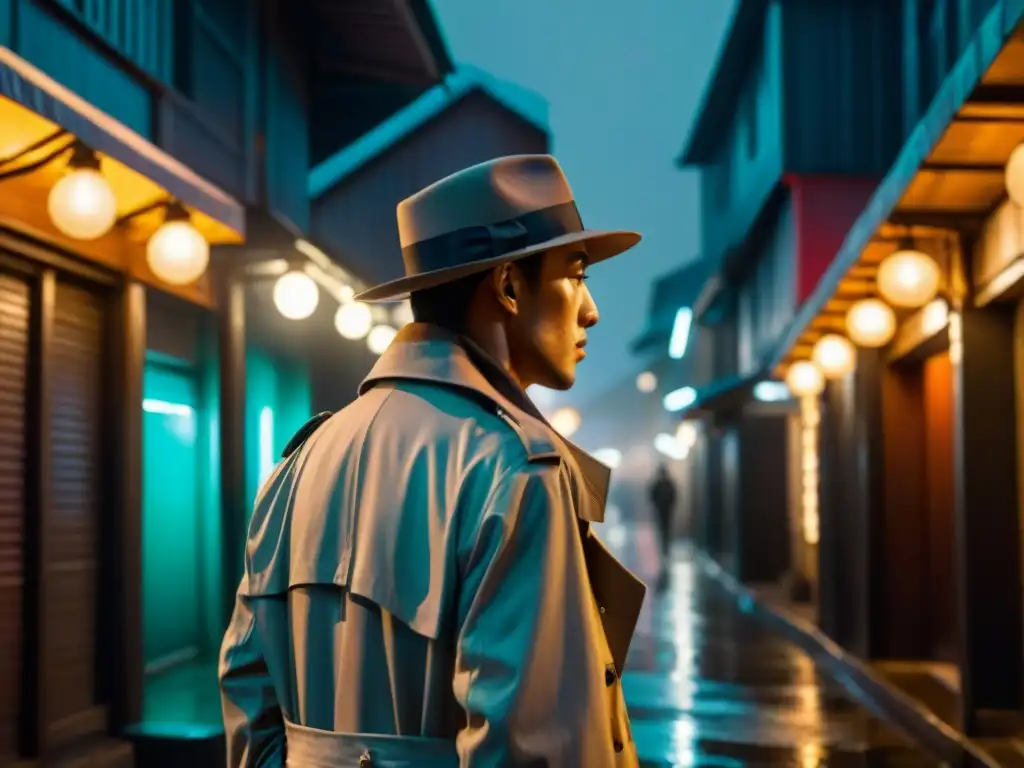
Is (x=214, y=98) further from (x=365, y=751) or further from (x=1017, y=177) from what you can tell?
(x=365, y=751)

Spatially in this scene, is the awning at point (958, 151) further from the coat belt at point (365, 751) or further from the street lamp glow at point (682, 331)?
the street lamp glow at point (682, 331)

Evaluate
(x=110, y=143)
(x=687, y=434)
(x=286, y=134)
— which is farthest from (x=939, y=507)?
(x=687, y=434)

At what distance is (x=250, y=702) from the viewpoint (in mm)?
2398

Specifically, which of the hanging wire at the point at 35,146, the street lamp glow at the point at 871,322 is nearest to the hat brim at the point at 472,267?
the hanging wire at the point at 35,146

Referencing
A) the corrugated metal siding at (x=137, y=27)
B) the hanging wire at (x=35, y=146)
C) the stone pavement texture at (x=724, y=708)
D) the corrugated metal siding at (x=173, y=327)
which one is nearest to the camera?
the hanging wire at (x=35, y=146)

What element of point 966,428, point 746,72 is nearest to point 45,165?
point 966,428

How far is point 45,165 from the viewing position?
672cm

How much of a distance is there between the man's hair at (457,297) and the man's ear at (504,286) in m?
0.02

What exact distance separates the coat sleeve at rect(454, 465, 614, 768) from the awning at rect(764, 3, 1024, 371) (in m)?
3.81

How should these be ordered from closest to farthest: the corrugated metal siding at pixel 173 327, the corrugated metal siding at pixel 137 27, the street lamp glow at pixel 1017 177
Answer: the street lamp glow at pixel 1017 177 < the corrugated metal siding at pixel 137 27 < the corrugated metal siding at pixel 173 327

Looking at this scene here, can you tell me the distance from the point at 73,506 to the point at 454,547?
6.83m

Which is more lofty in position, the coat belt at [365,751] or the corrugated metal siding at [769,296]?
the corrugated metal siding at [769,296]

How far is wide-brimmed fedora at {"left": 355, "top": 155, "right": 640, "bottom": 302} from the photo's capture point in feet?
7.39

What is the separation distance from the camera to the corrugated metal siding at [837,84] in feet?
70.3
